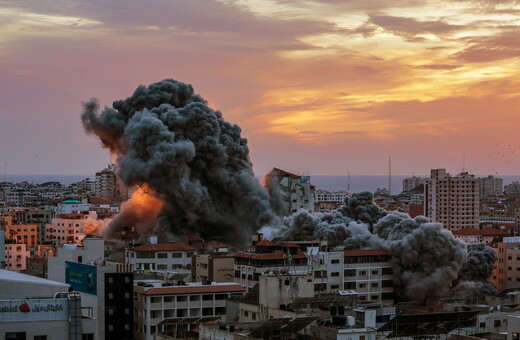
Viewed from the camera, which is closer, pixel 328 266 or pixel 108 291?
pixel 108 291

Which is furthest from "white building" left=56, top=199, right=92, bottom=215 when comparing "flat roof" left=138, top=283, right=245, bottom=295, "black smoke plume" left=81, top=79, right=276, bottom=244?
"flat roof" left=138, top=283, right=245, bottom=295

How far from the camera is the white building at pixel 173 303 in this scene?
57.6m

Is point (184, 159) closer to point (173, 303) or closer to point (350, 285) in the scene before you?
point (350, 285)

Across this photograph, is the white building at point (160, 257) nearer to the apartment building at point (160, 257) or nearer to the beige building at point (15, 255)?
the apartment building at point (160, 257)

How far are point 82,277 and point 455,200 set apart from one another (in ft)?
331

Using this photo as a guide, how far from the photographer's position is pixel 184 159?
96.3 metres

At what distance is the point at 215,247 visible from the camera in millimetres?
86125

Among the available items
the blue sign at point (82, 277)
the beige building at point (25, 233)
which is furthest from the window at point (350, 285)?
the beige building at point (25, 233)

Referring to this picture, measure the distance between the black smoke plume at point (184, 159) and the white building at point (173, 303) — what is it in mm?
32933

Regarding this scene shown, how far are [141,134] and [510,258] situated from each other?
31.3 metres

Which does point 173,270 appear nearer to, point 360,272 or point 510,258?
point 360,272

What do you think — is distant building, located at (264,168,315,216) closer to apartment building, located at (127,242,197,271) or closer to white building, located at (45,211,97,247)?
white building, located at (45,211,97,247)

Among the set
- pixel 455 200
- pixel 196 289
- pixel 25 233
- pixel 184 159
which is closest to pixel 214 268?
pixel 196 289

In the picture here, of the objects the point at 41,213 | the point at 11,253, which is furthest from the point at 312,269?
the point at 41,213
